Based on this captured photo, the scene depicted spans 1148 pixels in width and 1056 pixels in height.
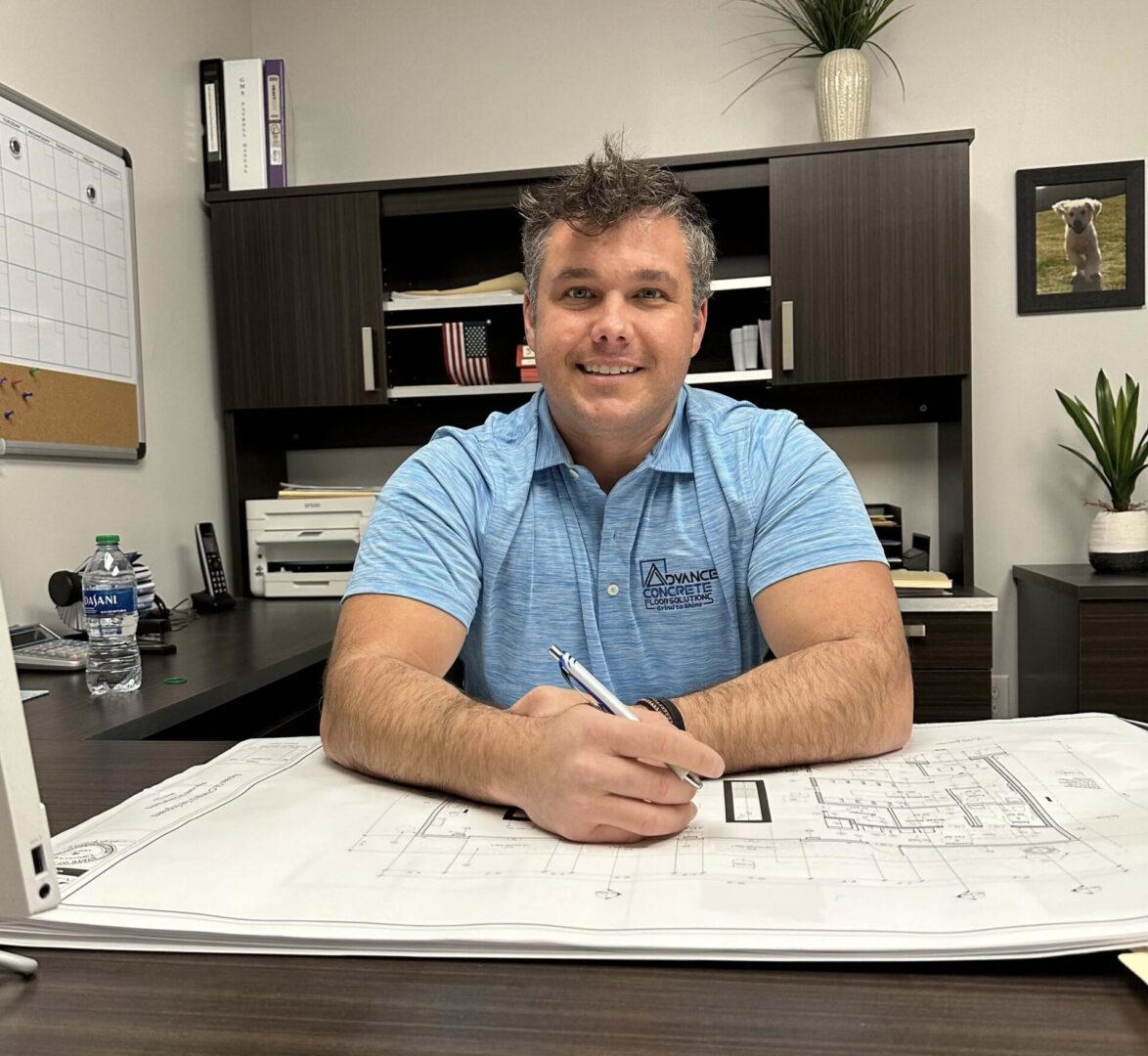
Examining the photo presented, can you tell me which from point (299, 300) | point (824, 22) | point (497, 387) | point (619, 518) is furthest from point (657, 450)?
point (824, 22)

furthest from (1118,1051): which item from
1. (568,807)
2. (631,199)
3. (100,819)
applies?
(631,199)

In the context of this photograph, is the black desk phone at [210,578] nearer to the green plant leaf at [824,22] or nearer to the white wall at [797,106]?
the white wall at [797,106]

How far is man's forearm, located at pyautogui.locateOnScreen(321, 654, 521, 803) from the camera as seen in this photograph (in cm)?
78

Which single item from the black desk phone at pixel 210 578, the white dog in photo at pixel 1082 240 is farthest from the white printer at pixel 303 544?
the white dog in photo at pixel 1082 240

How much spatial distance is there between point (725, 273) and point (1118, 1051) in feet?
8.88

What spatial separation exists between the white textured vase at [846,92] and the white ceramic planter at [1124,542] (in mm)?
1221

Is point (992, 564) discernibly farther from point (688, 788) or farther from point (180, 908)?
point (180, 908)

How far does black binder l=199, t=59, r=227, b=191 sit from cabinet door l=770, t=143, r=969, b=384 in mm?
1570

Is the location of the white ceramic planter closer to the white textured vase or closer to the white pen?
the white textured vase

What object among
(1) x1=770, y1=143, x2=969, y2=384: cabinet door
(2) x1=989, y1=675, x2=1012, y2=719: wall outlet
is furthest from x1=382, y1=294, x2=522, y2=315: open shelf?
(2) x1=989, y1=675, x2=1012, y2=719: wall outlet

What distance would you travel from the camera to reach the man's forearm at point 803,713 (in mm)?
864

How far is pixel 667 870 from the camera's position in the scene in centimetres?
62

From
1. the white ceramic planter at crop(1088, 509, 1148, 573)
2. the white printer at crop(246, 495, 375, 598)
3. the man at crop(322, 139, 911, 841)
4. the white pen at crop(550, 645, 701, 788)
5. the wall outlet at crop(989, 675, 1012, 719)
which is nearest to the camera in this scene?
the white pen at crop(550, 645, 701, 788)

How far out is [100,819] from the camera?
753mm
